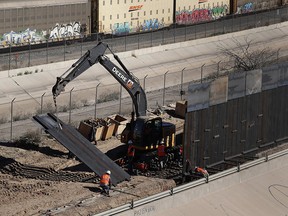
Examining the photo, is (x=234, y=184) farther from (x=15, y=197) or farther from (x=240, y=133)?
(x=15, y=197)

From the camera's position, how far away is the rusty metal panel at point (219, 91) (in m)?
36.4

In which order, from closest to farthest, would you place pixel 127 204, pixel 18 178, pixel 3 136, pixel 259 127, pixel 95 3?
pixel 127 204 → pixel 18 178 → pixel 259 127 → pixel 3 136 → pixel 95 3

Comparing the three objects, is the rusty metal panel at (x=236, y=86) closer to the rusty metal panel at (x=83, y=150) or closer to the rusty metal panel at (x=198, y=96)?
the rusty metal panel at (x=198, y=96)

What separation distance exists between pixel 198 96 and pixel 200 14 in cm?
4133

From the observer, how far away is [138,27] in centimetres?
6962

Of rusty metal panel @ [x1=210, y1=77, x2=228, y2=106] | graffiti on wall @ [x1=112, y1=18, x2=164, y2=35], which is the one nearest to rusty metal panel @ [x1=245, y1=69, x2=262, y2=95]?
rusty metal panel @ [x1=210, y1=77, x2=228, y2=106]

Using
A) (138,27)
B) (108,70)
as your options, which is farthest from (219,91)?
(138,27)

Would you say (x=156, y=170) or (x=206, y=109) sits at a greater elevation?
(x=206, y=109)

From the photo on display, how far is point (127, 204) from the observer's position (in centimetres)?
3102

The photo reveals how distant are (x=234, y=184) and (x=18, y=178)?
816cm

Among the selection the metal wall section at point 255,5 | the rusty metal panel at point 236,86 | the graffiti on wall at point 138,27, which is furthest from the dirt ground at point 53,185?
the metal wall section at point 255,5

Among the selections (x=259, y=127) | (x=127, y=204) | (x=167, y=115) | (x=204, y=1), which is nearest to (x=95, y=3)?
(x=204, y=1)

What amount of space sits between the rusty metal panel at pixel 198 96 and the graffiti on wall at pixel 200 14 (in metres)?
37.3

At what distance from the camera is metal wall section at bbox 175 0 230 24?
241ft
